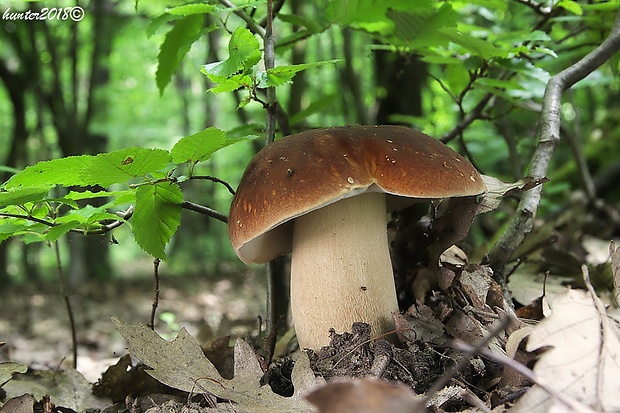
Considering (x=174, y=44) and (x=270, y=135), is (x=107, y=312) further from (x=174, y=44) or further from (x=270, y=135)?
(x=270, y=135)

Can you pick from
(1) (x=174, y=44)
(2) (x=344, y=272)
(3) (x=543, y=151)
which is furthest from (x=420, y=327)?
(1) (x=174, y=44)

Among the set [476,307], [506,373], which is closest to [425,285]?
[476,307]

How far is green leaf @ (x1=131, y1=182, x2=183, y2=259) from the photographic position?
1555 millimetres

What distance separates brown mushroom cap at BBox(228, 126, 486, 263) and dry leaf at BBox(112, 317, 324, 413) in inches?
13.7

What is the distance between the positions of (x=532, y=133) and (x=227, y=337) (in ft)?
9.54

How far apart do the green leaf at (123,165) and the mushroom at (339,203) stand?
283mm

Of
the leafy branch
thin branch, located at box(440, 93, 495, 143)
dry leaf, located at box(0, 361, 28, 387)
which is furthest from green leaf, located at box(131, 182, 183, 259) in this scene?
thin branch, located at box(440, 93, 495, 143)

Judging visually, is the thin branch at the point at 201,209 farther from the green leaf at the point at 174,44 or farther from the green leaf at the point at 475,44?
the green leaf at the point at 475,44

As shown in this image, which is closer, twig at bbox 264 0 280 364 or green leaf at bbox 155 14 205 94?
twig at bbox 264 0 280 364

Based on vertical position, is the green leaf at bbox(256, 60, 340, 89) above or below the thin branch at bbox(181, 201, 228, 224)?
above

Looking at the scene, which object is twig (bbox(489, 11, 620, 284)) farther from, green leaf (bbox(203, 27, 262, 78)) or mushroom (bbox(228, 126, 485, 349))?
green leaf (bbox(203, 27, 262, 78))

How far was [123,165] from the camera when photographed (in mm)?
1359

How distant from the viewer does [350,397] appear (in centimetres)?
79

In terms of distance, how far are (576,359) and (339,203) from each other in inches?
30.8
